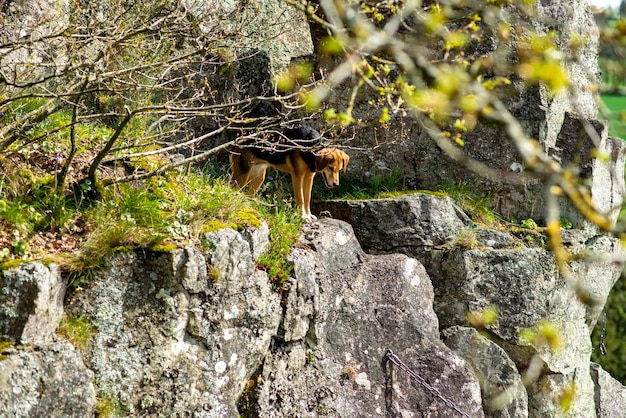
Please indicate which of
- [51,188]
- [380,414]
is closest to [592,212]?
[51,188]

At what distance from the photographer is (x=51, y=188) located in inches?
244

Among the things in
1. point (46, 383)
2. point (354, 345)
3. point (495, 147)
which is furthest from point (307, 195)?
point (46, 383)

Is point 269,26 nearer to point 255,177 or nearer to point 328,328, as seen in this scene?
point 255,177

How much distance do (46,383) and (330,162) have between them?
352 cm

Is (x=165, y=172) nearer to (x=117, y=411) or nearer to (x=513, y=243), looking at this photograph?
(x=117, y=411)

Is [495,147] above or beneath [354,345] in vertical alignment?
above

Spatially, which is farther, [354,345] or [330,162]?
Result: [330,162]

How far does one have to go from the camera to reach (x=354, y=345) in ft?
24.7

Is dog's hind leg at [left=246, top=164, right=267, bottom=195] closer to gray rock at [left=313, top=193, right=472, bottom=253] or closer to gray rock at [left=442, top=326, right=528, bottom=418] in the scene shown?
gray rock at [left=313, top=193, right=472, bottom=253]

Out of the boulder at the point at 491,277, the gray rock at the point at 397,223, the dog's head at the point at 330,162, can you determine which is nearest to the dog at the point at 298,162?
the dog's head at the point at 330,162

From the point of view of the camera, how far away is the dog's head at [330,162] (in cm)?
768

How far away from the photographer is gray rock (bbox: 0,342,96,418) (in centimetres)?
527

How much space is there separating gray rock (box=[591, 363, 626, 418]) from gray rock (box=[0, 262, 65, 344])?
23.8 feet

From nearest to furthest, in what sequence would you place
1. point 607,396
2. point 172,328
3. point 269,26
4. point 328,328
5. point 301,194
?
1. point 172,328
2. point 328,328
3. point 301,194
4. point 269,26
5. point 607,396
